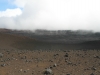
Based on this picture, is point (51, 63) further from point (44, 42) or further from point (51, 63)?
point (44, 42)

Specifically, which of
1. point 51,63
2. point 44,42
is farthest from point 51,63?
point 44,42

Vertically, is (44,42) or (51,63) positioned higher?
(44,42)

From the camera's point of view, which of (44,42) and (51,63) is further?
(44,42)

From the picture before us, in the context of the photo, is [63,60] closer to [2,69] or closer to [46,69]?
[46,69]

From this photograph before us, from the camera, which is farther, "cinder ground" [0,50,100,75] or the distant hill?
the distant hill

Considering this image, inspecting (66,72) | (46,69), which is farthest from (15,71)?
(66,72)

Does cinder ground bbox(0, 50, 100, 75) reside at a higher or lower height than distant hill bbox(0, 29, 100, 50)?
lower

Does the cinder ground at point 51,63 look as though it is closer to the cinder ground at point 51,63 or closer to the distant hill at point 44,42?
the cinder ground at point 51,63

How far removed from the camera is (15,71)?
10711mm

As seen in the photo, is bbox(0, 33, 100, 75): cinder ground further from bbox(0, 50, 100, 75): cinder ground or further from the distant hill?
the distant hill

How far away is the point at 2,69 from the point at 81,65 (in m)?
3.87

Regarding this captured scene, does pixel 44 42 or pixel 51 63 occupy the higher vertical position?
pixel 44 42

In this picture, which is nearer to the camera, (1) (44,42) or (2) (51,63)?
(2) (51,63)

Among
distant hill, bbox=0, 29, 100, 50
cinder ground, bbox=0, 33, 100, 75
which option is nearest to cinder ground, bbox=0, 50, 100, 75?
cinder ground, bbox=0, 33, 100, 75
